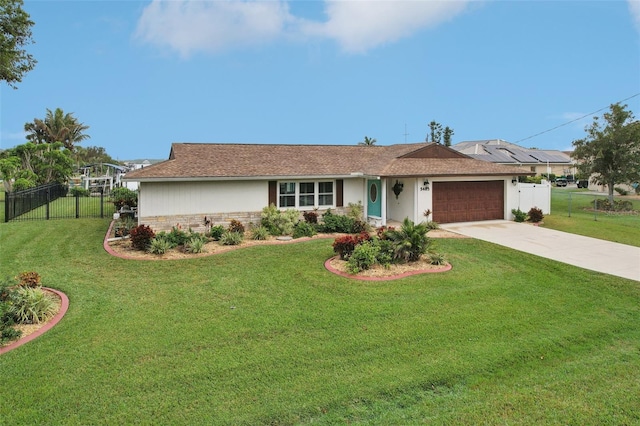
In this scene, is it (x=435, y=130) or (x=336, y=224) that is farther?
(x=435, y=130)

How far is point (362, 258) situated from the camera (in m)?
10.3

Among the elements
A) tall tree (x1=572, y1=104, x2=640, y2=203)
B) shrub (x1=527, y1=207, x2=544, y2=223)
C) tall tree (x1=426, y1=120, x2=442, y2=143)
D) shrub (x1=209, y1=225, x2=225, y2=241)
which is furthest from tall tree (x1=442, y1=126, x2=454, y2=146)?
shrub (x1=209, y1=225, x2=225, y2=241)

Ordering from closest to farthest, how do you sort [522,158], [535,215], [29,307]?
[29,307] < [535,215] < [522,158]

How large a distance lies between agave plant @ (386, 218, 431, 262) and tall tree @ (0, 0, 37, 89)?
46.6 ft

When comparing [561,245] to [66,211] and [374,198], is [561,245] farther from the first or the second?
[66,211]

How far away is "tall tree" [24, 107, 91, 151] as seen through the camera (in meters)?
53.2

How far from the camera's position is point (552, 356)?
6.01 meters

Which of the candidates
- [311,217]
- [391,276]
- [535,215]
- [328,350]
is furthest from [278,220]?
[535,215]

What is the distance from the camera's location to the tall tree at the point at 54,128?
175 ft

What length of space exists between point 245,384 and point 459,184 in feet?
50.5

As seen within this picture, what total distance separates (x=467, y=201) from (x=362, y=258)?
33.3 ft

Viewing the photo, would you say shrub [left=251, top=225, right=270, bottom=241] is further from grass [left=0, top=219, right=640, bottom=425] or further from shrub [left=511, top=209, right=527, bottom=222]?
shrub [left=511, top=209, right=527, bottom=222]

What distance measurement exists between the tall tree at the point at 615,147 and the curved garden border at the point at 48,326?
26.9 m

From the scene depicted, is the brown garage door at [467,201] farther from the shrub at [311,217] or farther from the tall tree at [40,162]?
the tall tree at [40,162]
